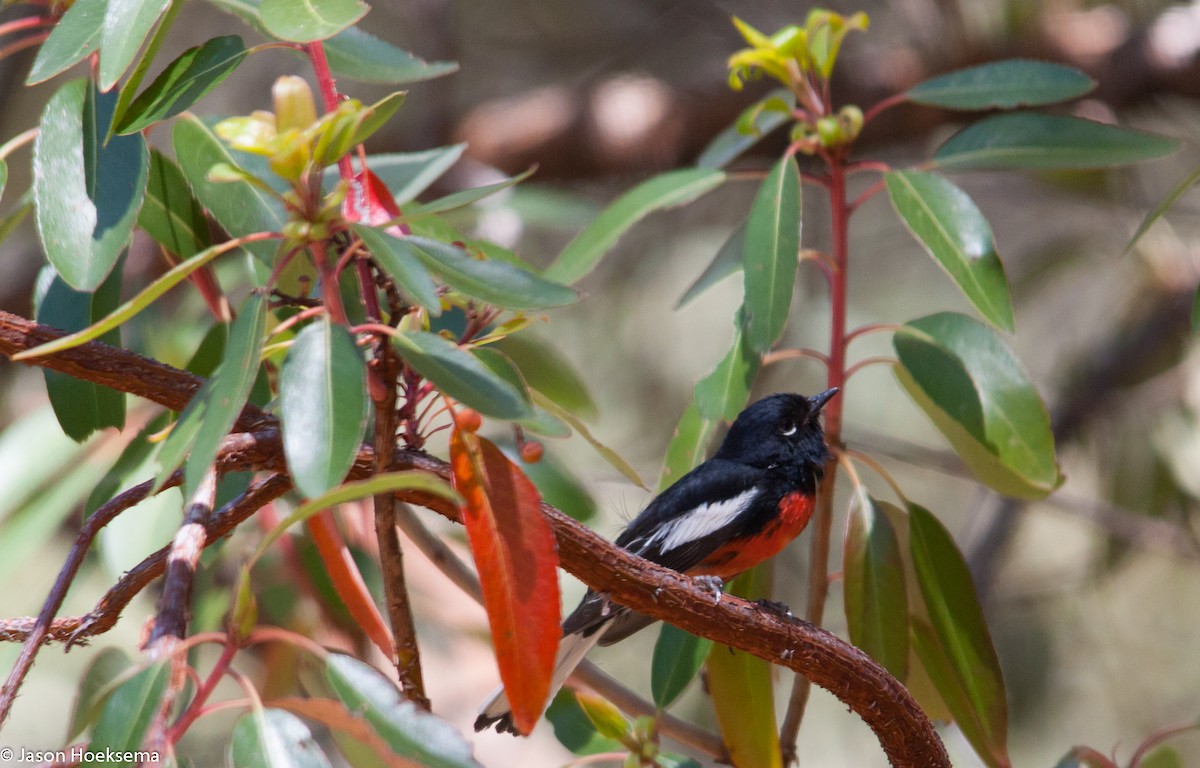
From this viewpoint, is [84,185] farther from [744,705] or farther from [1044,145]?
[1044,145]

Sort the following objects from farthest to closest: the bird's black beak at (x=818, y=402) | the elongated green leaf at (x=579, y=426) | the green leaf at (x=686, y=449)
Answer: the bird's black beak at (x=818, y=402) < the green leaf at (x=686, y=449) < the elongated green leaf at (x=579, y=426)

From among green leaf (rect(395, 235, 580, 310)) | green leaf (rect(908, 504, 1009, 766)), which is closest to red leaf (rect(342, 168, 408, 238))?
green leaf (rect(395, 235, 580, 310))

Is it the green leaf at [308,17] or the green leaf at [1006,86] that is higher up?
the green leaf at [308,17]

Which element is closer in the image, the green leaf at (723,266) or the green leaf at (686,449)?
the green leaf at (686,449)

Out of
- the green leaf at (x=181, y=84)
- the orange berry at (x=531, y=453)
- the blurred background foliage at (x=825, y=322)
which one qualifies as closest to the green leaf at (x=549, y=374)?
the blurred background foliage at (x=825, y=322)

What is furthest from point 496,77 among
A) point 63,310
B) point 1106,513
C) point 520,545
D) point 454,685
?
point 520,545


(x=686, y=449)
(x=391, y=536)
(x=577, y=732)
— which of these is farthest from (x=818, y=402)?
(x=391, y=536)

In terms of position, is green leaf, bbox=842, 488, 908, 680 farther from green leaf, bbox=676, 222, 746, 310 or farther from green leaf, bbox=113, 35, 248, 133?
green leaf, bbox=113, 35, 248, 133

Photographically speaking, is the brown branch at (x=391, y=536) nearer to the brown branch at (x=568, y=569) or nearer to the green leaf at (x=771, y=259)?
→ the brown branch at (x=568, y=569)

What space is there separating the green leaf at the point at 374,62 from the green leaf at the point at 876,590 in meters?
1.24

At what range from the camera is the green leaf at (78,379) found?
6.69 feet

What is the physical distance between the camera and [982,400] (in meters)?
2.26

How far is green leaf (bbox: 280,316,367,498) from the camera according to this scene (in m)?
1.34

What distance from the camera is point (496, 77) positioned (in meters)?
6.73
